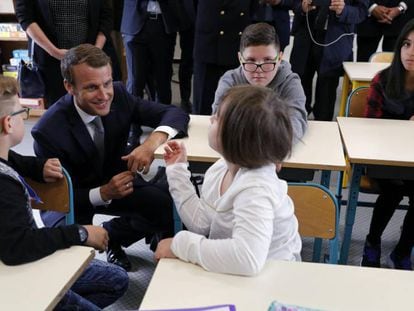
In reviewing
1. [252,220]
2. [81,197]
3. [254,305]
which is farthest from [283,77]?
[254,305]

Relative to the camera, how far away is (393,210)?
2148 mm

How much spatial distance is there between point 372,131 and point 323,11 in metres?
1.34

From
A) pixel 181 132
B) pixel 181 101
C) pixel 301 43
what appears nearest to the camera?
pixel 181 132

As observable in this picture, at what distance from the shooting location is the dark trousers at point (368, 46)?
11.8 ft

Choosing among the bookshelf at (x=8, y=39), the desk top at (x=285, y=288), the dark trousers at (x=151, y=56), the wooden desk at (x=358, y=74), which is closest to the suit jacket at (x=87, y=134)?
the desk top at (x=285, y=288)

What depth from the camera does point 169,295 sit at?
0.97 metres

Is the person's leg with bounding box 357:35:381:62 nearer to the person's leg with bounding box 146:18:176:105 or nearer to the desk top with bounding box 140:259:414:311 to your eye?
the person's leg with bounding box 146:18:176:105

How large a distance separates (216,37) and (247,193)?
6.69 feet

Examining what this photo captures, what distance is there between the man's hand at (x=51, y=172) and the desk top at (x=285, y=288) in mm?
602

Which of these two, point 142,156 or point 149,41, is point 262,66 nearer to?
point 142,156

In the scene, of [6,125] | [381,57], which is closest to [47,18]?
[6,125]

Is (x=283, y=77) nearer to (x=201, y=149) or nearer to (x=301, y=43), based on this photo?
(x=201, y=149)

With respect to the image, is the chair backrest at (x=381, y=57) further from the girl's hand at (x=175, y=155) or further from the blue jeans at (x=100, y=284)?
the blue jeans at (x=100, y=284)

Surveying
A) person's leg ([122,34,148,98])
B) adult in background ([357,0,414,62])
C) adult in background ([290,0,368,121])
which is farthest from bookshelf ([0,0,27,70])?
adult in background ([357,0,414,62])
